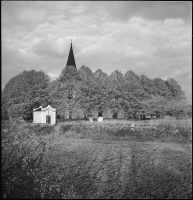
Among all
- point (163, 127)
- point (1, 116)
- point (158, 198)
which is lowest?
point (158, 198)

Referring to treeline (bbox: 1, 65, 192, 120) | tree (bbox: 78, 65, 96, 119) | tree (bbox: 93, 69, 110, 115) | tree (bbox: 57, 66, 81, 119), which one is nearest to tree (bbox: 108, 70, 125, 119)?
treeline (bbox: 1, 65, 192, 120)

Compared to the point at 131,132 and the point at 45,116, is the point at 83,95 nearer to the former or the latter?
the point at 45,116

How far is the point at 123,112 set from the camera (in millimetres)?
24516

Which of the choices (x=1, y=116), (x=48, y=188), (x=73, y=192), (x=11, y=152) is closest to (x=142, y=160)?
(x=73, y=192)

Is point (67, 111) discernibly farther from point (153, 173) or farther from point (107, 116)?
point (153, 173)

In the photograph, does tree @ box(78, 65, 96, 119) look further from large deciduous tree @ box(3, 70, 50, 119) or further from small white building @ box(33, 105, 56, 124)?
large deciduous tree @ box(3, 70, 50, 119)

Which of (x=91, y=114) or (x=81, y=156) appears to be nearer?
(x=81, y=156)

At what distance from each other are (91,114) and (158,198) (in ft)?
64.3

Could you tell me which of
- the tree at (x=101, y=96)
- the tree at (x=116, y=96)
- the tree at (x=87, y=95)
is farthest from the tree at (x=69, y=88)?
the tree at (x=116, y=96)

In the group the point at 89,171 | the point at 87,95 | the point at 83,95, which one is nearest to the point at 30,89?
the point at 83,95

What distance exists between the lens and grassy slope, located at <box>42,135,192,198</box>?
367cm

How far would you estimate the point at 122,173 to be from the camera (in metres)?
4.48

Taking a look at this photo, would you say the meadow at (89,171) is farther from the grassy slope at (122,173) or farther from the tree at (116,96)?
the tree at (116,96)

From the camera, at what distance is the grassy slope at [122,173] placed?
3.67 metres
